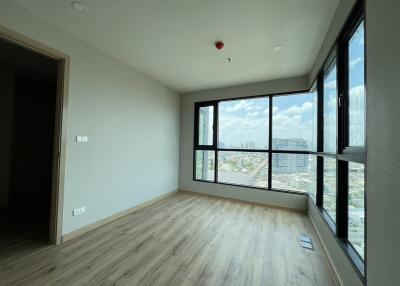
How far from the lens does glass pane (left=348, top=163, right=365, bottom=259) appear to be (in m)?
1.39

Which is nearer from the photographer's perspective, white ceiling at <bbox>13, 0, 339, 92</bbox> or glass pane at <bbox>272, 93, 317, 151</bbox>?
white ceiling at <bbox>13, 0, 339, 92</bbox>

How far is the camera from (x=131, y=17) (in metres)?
1.91

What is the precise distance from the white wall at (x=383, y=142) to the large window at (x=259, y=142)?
82.1 inches

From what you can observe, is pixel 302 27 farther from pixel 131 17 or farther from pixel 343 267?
pixel 343 267

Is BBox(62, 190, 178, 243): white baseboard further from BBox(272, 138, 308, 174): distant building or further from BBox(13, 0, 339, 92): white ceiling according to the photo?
BBox(272, 138, 308, 174): distant building

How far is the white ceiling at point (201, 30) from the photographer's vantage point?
1.74 metres

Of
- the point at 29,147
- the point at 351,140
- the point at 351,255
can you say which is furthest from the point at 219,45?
the point at 29,147

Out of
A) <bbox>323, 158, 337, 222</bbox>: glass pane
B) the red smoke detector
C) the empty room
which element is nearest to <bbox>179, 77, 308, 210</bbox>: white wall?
the empty room

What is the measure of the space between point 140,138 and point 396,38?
3349mm

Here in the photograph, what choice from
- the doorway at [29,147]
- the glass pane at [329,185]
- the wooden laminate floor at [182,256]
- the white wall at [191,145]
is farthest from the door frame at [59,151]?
the glass pane at [329,185]

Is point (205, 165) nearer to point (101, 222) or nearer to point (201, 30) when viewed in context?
point (101, 222)

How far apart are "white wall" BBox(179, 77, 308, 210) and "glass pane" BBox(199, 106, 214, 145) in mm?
234

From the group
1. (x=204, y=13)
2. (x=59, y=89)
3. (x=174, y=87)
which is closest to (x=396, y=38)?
(x=204, y=13)

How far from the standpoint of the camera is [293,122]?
3.46 metres
